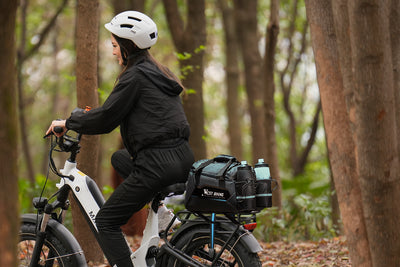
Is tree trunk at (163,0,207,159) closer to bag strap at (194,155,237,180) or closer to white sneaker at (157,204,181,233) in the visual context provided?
white sneaker at (157,204,181,233)

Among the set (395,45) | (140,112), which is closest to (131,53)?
(140,112)

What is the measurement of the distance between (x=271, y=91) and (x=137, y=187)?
5.68m

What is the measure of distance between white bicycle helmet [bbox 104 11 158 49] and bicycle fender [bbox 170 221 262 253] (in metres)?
1.42

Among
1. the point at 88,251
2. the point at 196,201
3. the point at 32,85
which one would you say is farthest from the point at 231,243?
the point at 32,85

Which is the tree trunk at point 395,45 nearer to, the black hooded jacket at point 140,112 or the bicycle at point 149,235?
the bicycle at point 149,235

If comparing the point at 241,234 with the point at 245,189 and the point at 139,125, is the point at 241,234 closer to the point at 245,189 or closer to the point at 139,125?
the point at 245,189

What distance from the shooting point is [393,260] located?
13.6ft

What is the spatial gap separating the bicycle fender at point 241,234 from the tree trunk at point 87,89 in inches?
73.7

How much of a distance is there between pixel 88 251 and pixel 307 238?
3.56m

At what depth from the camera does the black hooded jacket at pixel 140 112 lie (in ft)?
13.7

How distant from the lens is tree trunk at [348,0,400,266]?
4.01 m

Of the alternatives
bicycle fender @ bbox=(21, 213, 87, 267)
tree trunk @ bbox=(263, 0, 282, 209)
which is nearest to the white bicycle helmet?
bicycle fender @ bbox=(21, 213, 87, 267)

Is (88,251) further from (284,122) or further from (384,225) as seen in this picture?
(284,122)

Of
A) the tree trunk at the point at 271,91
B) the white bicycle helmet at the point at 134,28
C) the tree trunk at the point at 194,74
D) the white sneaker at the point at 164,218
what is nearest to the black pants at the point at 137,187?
the white sneaker at the point at 164,218
